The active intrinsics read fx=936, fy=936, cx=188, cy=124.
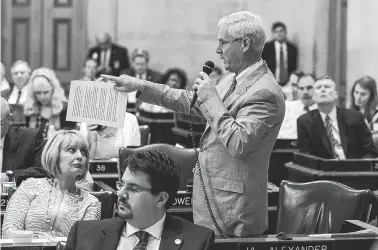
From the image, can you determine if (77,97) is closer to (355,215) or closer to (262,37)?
(262,37)

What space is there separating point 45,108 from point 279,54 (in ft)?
22.3

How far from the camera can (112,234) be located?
3639mm

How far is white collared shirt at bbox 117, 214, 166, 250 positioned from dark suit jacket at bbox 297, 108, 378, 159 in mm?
4880

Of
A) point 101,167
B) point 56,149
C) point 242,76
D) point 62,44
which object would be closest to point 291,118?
point 101,167

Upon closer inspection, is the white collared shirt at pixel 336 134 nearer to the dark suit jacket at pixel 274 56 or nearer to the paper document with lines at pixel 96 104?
the paper document with lines at pixel 96 104

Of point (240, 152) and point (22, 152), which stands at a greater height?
point (240, 152)

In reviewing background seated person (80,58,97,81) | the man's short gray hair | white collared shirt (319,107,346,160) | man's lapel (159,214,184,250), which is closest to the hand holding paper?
the man's short gray hair

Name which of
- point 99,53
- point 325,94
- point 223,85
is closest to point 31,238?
point 223,85

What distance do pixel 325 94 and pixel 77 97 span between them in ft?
15.2

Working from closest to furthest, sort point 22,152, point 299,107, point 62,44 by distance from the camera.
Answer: point 22,152, point 299,107, point 62,44

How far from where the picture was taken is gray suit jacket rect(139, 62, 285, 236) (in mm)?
4023

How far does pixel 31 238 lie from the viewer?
426 cm

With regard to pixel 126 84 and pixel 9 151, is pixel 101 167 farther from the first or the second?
pixel 126 84

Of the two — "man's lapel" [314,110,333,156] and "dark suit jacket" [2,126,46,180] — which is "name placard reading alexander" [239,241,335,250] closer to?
"dark suit jacket" [2,126,46,180]
